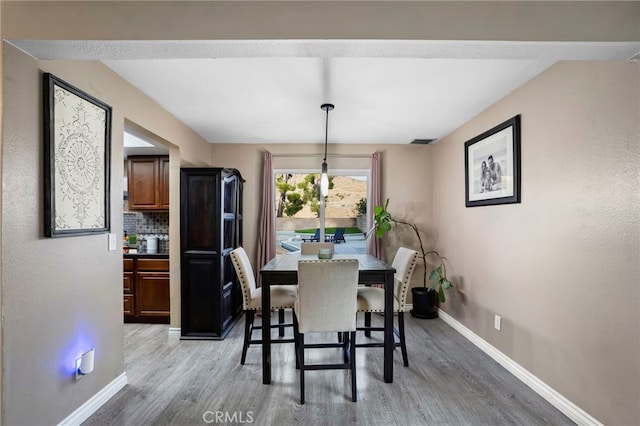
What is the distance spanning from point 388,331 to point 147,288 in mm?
3065

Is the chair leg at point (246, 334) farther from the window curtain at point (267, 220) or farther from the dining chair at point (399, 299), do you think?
the window curtain at point (267, 220)

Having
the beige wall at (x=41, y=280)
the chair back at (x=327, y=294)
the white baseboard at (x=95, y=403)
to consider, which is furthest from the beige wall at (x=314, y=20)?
the white baseboard at (x=95, y=403)

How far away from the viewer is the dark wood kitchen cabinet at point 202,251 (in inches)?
140

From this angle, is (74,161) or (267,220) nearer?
(74,161)

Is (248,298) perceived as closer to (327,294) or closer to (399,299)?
(327,294)

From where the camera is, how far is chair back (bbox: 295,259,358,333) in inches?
91.8

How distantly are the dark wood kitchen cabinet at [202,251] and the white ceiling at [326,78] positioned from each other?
762 mm

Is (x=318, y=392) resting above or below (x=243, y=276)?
below

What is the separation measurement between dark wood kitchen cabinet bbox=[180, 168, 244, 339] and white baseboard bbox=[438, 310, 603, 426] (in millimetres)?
2756

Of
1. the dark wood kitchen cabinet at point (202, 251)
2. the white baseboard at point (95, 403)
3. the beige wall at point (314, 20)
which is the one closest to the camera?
the beige wall at point (314, 20)

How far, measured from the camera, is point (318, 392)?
96.6 inches

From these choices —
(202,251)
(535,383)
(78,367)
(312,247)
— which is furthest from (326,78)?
(535,383)

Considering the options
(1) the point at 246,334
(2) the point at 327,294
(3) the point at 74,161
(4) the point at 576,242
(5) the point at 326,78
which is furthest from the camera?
(1) the point at 246,334

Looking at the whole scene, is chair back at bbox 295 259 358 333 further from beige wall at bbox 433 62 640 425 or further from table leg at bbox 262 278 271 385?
beige wall at bbox 433 62 640 425
